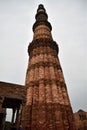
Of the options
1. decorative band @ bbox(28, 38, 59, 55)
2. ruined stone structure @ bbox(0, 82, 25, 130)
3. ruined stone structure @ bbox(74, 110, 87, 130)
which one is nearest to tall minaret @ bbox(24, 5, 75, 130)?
decorative band @ bbox(28, 38, 59, 55)

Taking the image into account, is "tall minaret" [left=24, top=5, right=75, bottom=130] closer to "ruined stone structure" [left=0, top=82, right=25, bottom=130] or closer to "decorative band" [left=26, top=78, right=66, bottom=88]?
"decorative band" [left=26, top=78, right=66, bottom=88]

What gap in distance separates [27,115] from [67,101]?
11.2 feet

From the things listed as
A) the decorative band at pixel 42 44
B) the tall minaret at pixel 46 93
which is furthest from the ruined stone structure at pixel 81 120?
the decorative band at pixel 42 44

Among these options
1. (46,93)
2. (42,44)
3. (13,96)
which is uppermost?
(42,44)

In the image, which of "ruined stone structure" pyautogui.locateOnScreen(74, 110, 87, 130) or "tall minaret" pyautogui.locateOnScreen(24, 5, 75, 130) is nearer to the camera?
"tall minaret" pyautogui.locateOnScreen(24, 5, 75, 130)

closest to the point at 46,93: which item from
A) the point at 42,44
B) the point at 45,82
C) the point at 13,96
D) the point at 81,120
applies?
the point at 45,82

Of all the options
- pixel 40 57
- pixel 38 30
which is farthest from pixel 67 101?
pixel 38 30

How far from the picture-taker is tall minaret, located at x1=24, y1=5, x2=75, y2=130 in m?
10.5

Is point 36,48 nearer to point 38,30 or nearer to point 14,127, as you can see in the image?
point 38,30

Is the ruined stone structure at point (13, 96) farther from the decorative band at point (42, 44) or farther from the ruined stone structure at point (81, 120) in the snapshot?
the ruined stone structure at point (81, 120)

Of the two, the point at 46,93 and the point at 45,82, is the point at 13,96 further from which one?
the point at 45,82

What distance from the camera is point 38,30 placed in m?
19.1

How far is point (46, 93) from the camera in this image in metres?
12.1

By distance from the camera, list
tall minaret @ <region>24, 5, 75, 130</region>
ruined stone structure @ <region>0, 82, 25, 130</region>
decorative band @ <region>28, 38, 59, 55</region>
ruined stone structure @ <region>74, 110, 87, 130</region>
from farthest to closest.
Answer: ruined stone structure @ <region>74, 110, 87, 130</region> < decorative band @ <region>28, 38, 59, 55</region> < tall minaret @ <region>24, 5, 75, 130</region> < ruined stone structure @ <region>0, 82, 25, 130</region>
